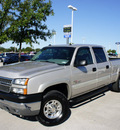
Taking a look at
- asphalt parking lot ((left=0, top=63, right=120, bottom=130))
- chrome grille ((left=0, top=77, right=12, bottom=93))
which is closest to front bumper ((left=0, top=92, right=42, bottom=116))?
chrome grille ((left=0, top=77, right=12, bottom=93))

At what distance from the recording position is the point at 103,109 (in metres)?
4.33

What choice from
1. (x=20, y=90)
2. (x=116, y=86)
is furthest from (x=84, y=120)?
(x=116, y=86)

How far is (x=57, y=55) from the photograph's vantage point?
→ 4.23 meters

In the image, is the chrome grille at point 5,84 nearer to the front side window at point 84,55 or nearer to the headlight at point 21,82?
the headlight at point 21,82

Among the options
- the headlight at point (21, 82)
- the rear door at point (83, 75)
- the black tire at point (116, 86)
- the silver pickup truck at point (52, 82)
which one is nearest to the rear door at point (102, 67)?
the silver pickup truck at point (52, 82)

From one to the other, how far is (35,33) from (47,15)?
1.57 metres

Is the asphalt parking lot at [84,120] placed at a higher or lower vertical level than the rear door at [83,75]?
lower

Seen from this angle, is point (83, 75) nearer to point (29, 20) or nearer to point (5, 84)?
point (5, 84)

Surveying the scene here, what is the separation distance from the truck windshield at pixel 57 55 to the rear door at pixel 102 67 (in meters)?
A: 1.07

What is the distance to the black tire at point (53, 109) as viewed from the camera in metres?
3.18

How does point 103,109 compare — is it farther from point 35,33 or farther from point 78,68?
point 35,33

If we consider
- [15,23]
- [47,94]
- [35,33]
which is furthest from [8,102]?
[35,33]

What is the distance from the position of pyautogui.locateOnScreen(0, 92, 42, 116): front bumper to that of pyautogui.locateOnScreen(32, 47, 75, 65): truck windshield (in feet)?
4.17

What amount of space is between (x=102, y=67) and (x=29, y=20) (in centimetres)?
713
